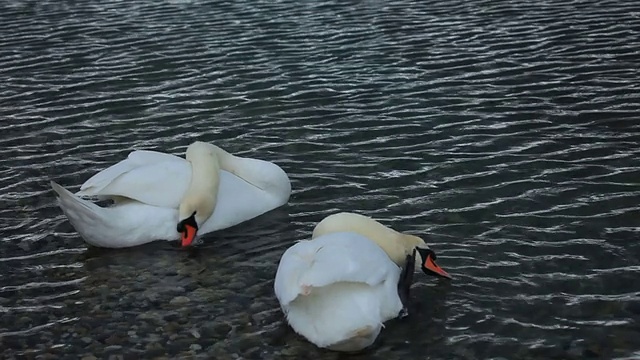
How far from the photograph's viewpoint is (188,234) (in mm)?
7879

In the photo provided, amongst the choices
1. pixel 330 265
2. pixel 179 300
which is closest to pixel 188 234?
pixel 179 300

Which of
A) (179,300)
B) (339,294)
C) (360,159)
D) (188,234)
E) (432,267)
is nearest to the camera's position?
(339,294)

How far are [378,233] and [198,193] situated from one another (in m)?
1.94

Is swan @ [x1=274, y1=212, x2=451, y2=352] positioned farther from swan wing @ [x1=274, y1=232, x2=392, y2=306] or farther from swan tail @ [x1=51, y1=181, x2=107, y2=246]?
swan tail @ [x1=51, y1=181, x2=107, y2=246]

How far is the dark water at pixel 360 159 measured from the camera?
638cm

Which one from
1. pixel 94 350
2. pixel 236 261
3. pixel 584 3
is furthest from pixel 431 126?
pixel 584 3

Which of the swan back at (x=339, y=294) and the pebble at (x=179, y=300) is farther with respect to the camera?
the pebble at (x=179, y=300)

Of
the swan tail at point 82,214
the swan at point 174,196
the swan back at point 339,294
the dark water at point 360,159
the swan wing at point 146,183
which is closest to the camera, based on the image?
the swan back at point 339,294

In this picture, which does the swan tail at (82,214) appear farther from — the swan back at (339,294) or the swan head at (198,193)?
the swan back at (339,294)

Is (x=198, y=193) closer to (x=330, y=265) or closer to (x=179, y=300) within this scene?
(x=179, y=300)

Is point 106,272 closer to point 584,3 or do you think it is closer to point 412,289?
point 412,289

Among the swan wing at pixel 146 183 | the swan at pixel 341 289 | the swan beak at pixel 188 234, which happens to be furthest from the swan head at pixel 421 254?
the swan wing at pixel 146 183

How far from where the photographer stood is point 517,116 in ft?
35.4

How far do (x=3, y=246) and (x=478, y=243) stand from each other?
4.10 m
